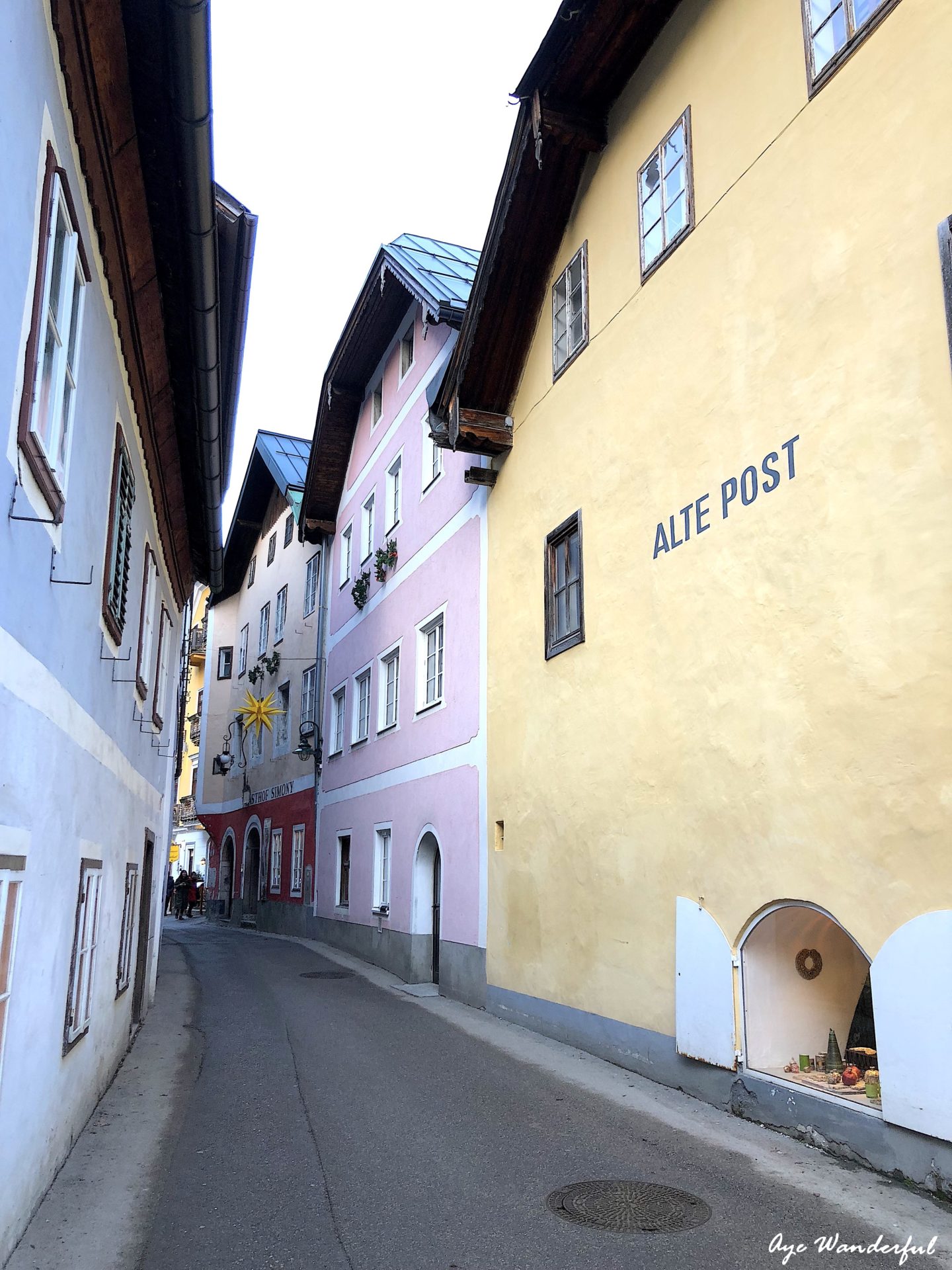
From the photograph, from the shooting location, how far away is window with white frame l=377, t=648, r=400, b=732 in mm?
17219

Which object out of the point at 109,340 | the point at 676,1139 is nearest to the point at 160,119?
the point at 109,340

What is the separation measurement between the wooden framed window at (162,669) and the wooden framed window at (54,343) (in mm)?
5939

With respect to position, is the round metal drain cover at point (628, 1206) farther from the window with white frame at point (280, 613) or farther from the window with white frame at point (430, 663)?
the window with white frame at point (280, 613)

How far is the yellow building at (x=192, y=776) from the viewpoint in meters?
40.7

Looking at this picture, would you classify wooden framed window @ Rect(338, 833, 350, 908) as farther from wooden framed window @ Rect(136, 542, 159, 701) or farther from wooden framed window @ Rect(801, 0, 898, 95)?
wooden framed window @ Rect(801, 0, 898, 95)

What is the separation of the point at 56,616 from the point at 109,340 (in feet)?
7.09

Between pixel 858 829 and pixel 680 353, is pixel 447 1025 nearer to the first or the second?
pixel 858 829

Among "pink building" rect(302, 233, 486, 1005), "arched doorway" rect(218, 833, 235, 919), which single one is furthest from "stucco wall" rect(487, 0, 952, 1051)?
"arched doorway" rect(218, 833, 235, 919)

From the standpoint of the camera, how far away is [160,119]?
556 cm

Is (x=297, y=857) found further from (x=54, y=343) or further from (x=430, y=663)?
(x=54, y=343)

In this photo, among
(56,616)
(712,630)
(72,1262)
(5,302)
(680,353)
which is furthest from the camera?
(680,353)

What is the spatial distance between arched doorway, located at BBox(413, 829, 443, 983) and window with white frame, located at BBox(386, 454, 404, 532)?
573 cm

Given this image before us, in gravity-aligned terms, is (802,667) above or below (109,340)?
below

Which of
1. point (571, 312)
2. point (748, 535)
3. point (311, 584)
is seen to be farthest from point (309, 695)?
point (748, 535)
